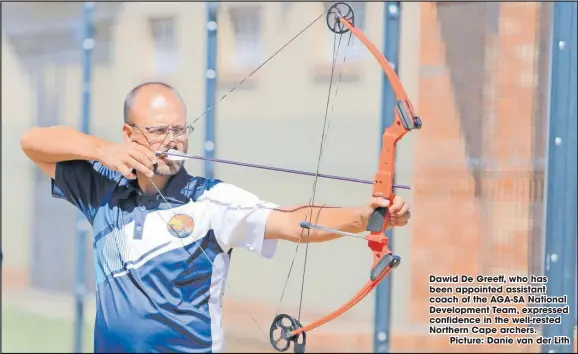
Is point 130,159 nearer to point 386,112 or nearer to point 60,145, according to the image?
point 60,145

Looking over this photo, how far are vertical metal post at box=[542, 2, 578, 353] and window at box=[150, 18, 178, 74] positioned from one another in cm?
134

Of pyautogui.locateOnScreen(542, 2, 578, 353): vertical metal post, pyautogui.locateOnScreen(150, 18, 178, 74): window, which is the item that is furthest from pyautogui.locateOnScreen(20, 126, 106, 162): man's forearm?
pyautogui.locateOnScreen(542, 2, 578, 353): vertical metal post

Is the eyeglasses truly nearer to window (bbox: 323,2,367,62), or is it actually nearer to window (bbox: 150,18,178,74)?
window (bbox: 323,2,367,62)

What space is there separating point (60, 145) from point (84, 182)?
124 mm

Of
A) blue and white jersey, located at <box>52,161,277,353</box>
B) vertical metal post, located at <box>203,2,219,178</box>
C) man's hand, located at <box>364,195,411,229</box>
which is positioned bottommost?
blue and white jersey, located at <box>52,161,277,353</box>

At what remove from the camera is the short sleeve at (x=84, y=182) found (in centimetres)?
222

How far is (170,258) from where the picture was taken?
6.92ft

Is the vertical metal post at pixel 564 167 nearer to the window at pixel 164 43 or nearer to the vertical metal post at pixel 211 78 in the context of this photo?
the vertical metal post at pixel 211 78

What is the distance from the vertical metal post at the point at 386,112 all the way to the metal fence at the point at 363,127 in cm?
2

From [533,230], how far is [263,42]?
1096 millimetres

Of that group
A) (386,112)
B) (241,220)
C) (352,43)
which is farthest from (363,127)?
(241,220)

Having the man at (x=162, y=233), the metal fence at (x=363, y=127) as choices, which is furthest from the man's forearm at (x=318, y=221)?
the metal fence at (x=363, y=127)

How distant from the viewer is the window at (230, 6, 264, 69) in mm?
3084

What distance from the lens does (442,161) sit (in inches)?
115
